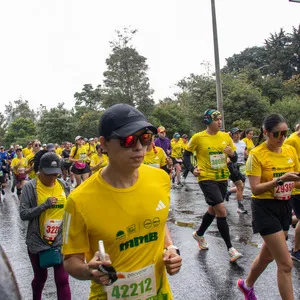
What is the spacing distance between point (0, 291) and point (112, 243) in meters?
1.11

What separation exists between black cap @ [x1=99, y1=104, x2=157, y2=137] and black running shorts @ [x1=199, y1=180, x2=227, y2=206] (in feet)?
12.0

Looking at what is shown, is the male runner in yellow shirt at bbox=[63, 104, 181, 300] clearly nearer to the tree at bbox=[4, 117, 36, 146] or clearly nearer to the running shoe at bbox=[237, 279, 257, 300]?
the running shoe at bbox=[237, 279, 257, 300]

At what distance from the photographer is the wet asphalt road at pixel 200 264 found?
477 centimetres

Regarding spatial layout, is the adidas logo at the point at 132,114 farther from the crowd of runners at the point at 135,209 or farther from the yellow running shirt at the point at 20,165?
the yellow running shirt at the point at 20,165

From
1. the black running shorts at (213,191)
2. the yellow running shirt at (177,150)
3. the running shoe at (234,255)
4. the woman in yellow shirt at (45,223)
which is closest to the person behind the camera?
the woman in yellow shirt at (45,223)

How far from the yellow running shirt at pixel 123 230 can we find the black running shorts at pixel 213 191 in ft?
11.2

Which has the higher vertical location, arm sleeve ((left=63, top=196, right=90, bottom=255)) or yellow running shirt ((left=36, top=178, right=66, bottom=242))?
arm sleeve ((left=63, top=196, right=90, bottom=255))

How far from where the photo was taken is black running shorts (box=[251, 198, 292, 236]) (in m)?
3.99

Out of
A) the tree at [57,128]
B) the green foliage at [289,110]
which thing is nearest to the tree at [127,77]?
the tree at [57,128]

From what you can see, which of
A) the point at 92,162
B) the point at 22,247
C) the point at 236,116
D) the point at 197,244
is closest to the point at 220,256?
the point at 197,244

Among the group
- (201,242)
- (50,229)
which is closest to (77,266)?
(50,229)

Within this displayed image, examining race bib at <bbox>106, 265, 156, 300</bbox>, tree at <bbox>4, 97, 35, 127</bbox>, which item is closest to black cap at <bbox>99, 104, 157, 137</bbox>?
race bib at <bbox>106, 265, 156, 300</bbox>

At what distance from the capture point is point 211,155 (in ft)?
19.9

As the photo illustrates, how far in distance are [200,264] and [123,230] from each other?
373cm
